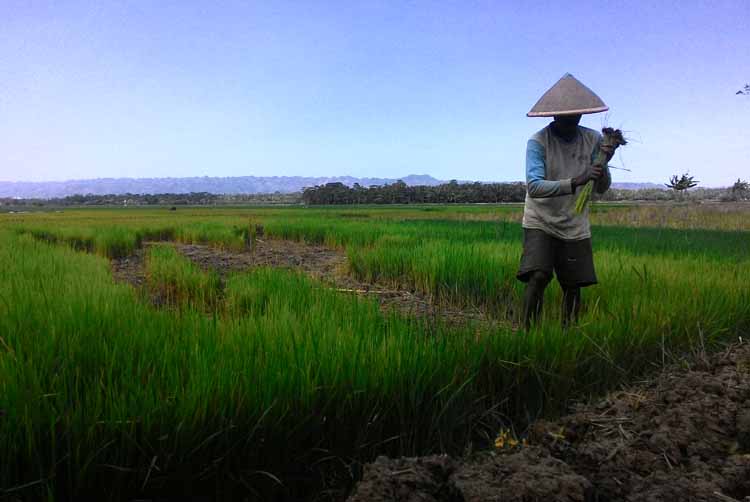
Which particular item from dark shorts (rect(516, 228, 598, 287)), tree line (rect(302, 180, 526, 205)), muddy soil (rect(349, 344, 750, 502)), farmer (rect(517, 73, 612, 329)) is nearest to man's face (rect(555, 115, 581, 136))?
farmer (rect(517, 73, 612, 329))

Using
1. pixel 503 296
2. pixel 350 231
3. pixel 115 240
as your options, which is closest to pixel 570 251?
pixel 503 296

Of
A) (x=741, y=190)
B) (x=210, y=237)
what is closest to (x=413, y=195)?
(x=741, y=190)

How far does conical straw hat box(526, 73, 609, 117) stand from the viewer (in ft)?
8.04

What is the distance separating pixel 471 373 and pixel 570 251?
1.22 m

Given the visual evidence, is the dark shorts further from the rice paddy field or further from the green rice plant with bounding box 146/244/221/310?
the green rice plant with bounding box 146/244/221/310

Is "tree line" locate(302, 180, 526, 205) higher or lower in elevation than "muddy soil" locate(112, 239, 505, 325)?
higher

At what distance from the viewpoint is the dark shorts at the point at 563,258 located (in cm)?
268

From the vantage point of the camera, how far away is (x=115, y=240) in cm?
811

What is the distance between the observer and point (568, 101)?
8.16ft

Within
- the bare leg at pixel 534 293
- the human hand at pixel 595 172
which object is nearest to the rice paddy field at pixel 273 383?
the bare leg at pixel 534 293

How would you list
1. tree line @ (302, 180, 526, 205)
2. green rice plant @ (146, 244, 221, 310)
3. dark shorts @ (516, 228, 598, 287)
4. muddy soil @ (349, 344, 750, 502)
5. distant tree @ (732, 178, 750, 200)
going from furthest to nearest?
tree line @ (302, 180, 526, 205) → distant tree @ (732, 178, 750, 200) → green rice plant @ (146, 244, 221, 310) → dark shorts @ (516, 228, 598, 287) → muddy soil @ (349, 344, 750, 502)

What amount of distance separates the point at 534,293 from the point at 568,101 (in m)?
1.04

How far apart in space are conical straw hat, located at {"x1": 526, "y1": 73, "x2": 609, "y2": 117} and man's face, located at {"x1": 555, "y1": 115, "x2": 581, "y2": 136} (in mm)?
77

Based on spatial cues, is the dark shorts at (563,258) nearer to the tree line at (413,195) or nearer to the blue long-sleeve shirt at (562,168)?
the blue long-sleeve shirt at (562,168)
